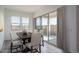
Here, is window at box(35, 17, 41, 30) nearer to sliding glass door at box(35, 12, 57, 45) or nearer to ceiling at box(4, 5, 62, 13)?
sliding glass door at box(35, 12, 57, 45)

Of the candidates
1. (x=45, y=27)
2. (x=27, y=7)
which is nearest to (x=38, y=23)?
(x=45, y=27)

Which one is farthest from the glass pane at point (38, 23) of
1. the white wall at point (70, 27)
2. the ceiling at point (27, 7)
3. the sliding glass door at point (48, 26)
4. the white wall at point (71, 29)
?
the white wall at point (71, 29)

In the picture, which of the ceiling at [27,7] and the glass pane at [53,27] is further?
the glass pane at [53,27]

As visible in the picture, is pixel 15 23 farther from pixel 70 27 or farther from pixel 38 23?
pixel 70 27

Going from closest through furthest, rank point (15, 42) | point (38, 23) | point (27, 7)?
1. point (27, 7)
2. point (15, 42)
3. point (38, 23)

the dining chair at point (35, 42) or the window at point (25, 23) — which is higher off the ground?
the window at point (25, 23)

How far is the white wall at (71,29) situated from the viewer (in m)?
1.83

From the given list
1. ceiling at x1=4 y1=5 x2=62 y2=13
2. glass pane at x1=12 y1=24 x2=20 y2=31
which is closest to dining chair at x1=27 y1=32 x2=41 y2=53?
glass pane at x1=12 y1=24 x2=20 y2=31

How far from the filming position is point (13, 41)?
1.90 metres

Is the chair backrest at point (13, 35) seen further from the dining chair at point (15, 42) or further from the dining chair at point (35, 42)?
the dining chair at point (35, 42)

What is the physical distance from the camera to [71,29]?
1846 mm

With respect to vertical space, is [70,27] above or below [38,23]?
below
